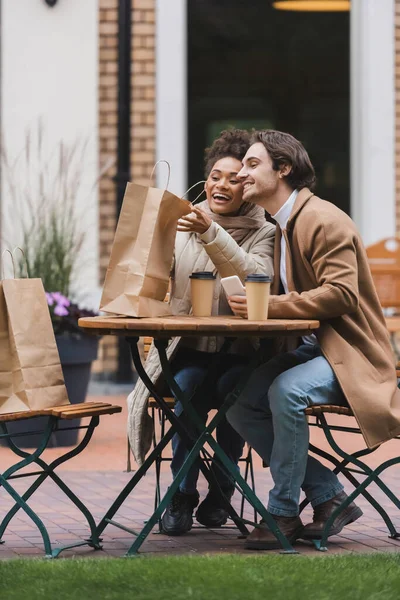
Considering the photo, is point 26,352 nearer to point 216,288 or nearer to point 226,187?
point 216,288

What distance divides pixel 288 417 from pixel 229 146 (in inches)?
46.4

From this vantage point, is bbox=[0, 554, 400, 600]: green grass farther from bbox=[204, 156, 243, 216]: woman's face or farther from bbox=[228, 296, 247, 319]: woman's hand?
bbox=[204, 156, 243, 216]: woman's face

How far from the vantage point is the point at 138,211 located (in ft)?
15.8

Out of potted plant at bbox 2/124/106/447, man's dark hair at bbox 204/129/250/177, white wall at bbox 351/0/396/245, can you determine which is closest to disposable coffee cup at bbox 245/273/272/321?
man's dark hair at bbox 204/129/250/177

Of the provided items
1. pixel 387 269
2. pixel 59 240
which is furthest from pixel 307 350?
pixel 387 269

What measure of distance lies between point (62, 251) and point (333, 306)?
3981 mm

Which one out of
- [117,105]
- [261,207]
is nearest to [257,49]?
[117,105]

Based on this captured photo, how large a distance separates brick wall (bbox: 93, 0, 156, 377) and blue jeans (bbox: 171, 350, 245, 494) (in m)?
4.93

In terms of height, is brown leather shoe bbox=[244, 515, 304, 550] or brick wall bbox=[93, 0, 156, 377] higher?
brick wall bbox=[93, 0, 156, 377]

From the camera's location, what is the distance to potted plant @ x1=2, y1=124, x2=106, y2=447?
25.0 feet

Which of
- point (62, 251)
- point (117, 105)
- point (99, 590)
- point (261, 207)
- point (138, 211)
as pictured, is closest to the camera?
point (99, 590)

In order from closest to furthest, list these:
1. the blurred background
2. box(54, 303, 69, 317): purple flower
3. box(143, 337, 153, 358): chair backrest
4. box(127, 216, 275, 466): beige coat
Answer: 1. box(127, 216, 275, 466): beige coat
2. box(143, 337, 153, 358): chair backrest
3. box(54, 303, 69, 317): purple flower
4. the blurred background

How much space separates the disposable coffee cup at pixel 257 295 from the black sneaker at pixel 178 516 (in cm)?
99

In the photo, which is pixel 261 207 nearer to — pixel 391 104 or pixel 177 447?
pixel 177 447
